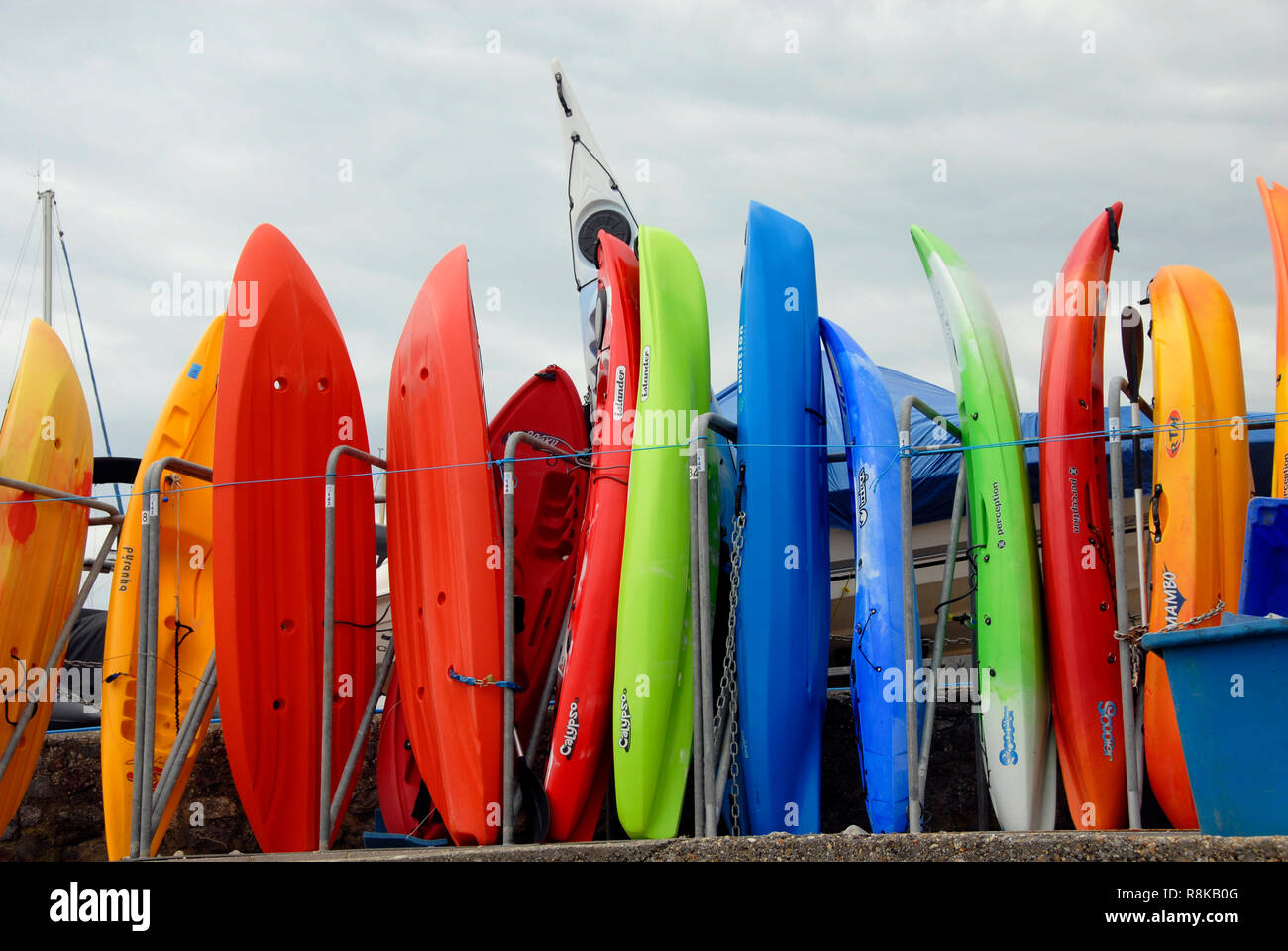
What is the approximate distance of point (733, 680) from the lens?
4914 mm

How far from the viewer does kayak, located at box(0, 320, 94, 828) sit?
19.1 ft

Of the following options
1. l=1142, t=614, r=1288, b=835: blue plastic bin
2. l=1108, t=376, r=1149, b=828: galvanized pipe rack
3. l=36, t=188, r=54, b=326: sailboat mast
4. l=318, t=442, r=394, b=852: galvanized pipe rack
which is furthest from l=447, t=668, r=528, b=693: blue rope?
l=36, t=188, r=54, b=326: sailboat mast

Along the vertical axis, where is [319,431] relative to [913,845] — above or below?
above

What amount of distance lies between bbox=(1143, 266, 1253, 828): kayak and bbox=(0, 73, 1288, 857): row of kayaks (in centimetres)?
1

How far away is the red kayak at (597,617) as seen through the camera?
4832mm

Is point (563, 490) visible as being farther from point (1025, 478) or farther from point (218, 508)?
point (1025, 478)

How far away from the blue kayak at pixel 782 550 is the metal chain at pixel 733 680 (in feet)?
0.10

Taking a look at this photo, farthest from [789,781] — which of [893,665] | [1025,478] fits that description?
[1025,478]

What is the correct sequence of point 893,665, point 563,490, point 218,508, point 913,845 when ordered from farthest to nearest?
point 563,490, point 218,508, point 893,665, point 913,845

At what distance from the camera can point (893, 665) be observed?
4.70 metres

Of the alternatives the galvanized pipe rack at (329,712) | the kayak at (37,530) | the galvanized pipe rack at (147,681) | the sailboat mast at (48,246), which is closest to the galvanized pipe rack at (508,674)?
the galvanized pipe rack at (329,712)

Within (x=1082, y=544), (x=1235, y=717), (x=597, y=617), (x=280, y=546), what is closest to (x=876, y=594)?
(x=1082, y=544)

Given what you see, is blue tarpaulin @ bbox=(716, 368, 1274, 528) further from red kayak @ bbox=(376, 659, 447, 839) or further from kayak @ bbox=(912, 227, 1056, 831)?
red kayak @ bbox=(376, 659, 447, 839)
